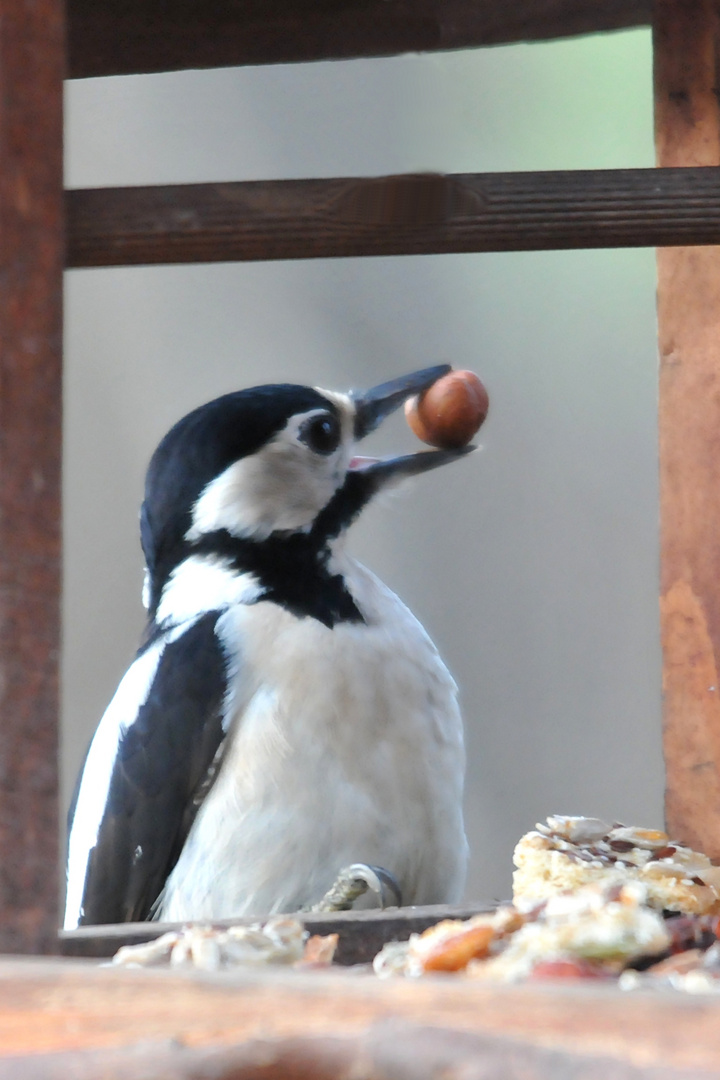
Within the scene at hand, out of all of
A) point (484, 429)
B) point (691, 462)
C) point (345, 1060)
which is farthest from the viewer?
point (484, 429)

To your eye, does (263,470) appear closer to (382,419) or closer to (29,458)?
(382,419)

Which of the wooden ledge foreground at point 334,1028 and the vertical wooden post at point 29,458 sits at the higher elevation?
the vertical wooden post at point 29,458

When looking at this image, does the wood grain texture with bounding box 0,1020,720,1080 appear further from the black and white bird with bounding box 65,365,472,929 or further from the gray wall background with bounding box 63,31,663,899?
the gray wall background with bounding box 63,31,663,899

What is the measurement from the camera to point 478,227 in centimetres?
81

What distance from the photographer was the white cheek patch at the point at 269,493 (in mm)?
1576

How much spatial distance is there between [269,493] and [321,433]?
9cm

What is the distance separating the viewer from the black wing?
137 cm

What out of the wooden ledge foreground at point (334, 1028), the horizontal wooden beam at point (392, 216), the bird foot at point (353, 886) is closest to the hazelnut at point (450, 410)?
the bird foot at point (353, 886)

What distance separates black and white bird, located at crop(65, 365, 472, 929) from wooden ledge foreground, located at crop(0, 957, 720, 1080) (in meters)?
0.86

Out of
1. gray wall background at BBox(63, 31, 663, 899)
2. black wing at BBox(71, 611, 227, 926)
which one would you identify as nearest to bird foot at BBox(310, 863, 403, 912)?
black wing at BBox(71, 611, 227, 926)

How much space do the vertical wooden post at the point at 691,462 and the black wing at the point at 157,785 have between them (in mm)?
438

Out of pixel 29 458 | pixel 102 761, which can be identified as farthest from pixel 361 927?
pixel 102 761

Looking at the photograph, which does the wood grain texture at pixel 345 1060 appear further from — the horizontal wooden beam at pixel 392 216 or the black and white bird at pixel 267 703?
the black and white bird at pixel 267 703

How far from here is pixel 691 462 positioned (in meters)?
1.18
